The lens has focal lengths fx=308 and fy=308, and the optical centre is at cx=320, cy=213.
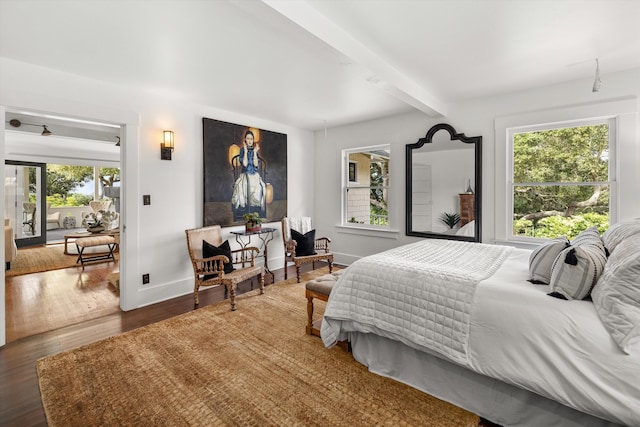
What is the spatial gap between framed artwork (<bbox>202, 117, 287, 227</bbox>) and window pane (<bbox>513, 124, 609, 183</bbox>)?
11.0ft

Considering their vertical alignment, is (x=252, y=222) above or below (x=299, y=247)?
above

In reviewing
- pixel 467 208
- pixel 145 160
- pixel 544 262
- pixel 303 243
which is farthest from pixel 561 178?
pixel 145 160

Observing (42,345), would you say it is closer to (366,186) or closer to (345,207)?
(345,207)

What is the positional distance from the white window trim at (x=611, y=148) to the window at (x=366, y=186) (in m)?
1.62

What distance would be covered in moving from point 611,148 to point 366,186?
303 cm

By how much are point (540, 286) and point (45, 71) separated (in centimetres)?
437

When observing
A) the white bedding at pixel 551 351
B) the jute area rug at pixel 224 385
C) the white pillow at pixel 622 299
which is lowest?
the jute area rug at pixel 224 385

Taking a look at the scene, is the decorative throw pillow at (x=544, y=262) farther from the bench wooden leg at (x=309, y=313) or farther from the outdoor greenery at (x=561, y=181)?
the outdoor greenery at (x=561, y=181)

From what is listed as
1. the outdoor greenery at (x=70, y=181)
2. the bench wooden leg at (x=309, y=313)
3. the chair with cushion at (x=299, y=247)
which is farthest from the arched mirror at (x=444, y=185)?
the outdoor greenery at (x=70, y=181)

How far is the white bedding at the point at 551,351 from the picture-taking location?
132 cm

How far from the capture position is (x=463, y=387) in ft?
6.03

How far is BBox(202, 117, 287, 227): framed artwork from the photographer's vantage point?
4.21m

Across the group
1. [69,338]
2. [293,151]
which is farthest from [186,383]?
[293,151]

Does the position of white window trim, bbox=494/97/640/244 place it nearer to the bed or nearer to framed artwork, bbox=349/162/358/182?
the bed
